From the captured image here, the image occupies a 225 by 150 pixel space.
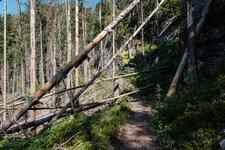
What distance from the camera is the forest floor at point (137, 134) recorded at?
3.67 metres

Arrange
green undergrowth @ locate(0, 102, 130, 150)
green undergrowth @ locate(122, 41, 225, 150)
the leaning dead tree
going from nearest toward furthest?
the leaning dead tree → green undergrowth @ locate(122, 41, 225, 150) → green undergrowth @ locate(0, 102, 130, 150)

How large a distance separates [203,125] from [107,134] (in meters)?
2.41

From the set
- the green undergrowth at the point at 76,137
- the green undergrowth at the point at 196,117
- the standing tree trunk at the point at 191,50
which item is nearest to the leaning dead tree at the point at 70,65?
the green undergrowth at the point at 76,137

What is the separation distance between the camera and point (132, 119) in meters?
5.39

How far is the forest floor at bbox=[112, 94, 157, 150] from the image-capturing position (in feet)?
12.0

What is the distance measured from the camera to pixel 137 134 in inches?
168

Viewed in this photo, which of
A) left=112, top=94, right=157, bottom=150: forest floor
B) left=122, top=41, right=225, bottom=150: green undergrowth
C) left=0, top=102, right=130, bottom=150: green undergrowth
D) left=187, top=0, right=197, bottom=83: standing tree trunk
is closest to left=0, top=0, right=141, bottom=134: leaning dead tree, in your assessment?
left=0, top=102, right=130, bottom=150: green undergrowth

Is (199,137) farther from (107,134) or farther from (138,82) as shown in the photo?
(138,82)

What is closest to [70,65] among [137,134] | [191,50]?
[137,134]

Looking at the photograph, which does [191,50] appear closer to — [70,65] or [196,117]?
[196,117]

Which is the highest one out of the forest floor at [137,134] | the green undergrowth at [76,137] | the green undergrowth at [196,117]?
the green undergrowth at [196,117]

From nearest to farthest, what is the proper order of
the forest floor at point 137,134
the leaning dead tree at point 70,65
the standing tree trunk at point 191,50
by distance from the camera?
the leaning dead tree at point 70,65 → the forest floor at point 137,134 → the standing tree trunk at point 191,50

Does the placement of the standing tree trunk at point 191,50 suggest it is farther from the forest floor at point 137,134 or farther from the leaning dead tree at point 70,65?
the leaning dead tree at point 70,65

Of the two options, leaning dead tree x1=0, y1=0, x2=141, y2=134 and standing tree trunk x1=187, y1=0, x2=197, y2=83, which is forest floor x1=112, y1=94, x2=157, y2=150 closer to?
standing tree trunk x1=187, y1=0, x2=197, y2=83
